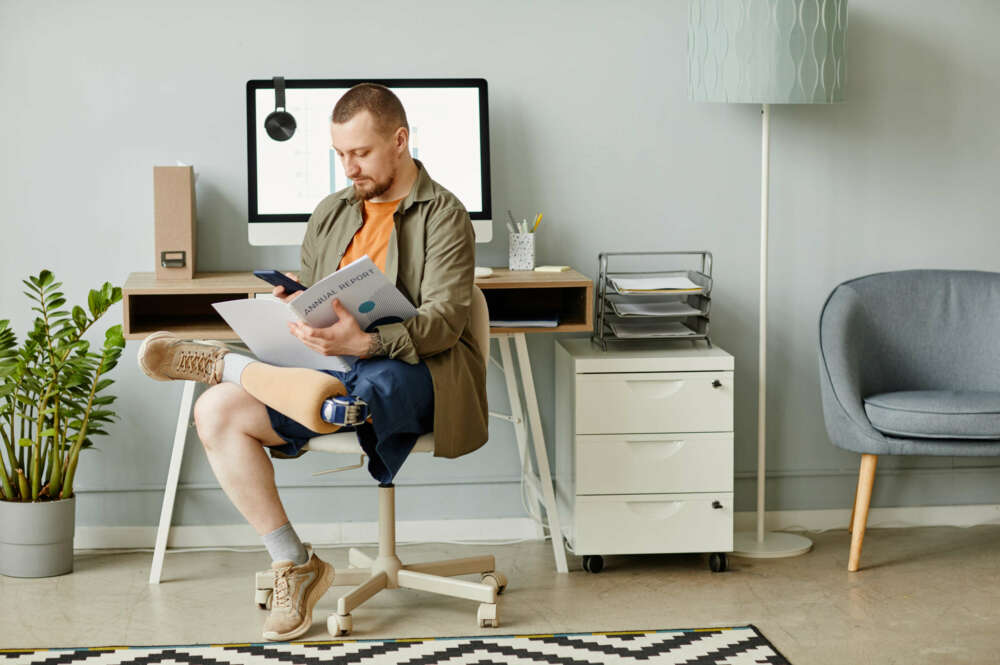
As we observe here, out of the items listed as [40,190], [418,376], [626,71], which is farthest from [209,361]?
[626,71]

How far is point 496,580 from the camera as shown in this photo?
2.68m

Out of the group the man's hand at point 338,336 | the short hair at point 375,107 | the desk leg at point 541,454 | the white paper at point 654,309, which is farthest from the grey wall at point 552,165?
the man's hand at point 338,336

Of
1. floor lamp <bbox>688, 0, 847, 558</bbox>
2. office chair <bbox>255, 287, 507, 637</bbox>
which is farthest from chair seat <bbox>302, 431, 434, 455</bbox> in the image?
floor lamp <bbox>688, 0, 847, 558</bbox>

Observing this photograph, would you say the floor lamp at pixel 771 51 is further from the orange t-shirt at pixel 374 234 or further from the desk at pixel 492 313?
the orange t-shirt at pixel 374 234

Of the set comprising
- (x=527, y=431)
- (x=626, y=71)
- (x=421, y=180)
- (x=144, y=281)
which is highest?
(x=626, y=71)

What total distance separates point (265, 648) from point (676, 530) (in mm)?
1068

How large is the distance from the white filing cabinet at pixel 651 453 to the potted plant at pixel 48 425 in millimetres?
1176

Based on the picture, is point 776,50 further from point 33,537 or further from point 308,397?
point 33,537

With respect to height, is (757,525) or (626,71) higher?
(626,71)

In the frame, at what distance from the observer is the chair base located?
2.48 m

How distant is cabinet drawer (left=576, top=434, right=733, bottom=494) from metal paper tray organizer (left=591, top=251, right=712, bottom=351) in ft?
0.87

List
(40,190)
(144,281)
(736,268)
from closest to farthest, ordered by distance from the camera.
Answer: (144,281) → (40,190) → (736,268)

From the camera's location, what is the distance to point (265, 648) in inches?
93.7

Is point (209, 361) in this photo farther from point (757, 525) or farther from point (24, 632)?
point (757, 525)
